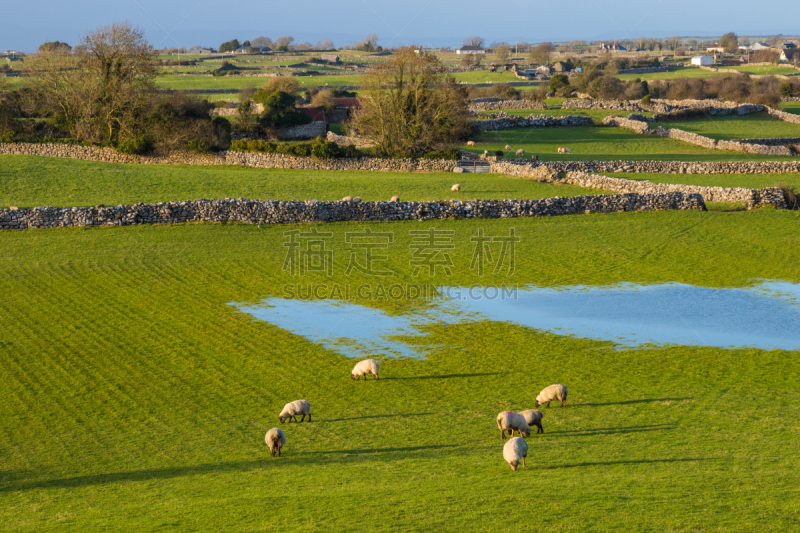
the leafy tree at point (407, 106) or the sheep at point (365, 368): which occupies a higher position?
the leafy tree at point (407, 106)

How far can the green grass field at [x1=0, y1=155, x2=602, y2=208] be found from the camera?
34281 millimetres

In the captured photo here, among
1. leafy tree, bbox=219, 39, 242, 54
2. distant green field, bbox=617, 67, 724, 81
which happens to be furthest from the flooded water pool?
leafy tree, bbox=219, 39, 242, 54

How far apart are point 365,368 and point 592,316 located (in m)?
7.33

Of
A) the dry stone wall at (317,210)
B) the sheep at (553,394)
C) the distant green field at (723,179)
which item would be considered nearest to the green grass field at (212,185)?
the dry stone wall at (317,210)

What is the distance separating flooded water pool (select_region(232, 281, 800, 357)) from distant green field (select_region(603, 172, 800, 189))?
1802cm

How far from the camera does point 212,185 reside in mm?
37250

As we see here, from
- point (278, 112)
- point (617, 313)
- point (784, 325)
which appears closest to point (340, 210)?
point (617, 313)

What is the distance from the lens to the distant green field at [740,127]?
57.2m

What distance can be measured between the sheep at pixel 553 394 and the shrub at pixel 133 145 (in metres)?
41.9

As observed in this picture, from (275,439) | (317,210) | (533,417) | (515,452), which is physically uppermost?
(317,210)

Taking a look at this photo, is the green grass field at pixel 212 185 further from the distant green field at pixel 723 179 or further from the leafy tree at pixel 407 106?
the distant green field at pixel 723 179

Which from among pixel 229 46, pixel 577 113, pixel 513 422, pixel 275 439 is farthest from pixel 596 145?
pixel 229 46

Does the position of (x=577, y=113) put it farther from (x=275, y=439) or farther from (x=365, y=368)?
(x=275, y=439)

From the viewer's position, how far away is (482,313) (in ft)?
63.5
